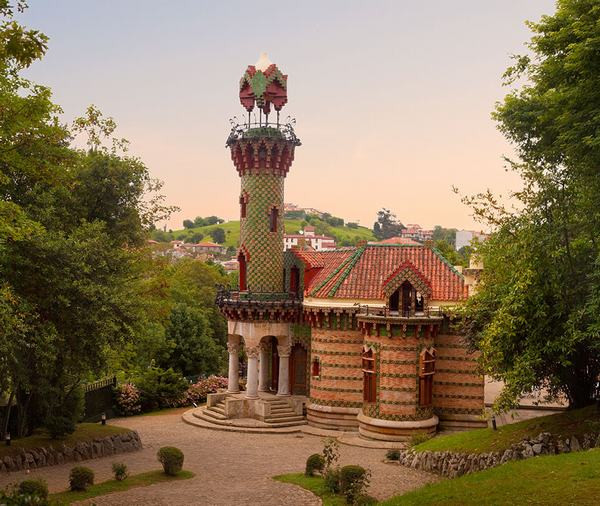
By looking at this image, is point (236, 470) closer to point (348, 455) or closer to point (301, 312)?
point (348, 455)

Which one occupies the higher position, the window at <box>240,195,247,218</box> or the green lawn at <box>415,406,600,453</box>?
the window at <box>240,195,247,218</box>

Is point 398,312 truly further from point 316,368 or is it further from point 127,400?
point 127,400

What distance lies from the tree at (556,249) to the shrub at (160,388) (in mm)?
21621

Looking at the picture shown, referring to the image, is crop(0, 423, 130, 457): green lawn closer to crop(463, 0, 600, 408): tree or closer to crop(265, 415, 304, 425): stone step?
crop(265, 415, 304, 425): stone step

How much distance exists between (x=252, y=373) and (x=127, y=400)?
26.0 ft

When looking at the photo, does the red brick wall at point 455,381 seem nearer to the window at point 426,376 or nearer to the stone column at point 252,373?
the window at point 426,376

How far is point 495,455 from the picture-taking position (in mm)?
22094

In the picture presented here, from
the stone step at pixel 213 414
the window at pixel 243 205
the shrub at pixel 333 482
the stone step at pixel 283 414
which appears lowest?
the shrub at pixel 333 482

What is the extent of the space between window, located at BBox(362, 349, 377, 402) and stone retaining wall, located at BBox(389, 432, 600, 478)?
640 cm

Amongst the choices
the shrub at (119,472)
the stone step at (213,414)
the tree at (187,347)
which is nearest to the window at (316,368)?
the stone step at (213,414)

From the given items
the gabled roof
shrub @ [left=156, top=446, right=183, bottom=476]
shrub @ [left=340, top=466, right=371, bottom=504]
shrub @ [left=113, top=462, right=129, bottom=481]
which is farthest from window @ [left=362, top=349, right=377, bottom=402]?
shrub @ [left=113, top=462, right=129, bottom=481]

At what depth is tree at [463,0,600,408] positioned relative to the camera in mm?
19703

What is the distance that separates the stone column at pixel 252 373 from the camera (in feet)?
113

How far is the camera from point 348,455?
2789 centimetres
